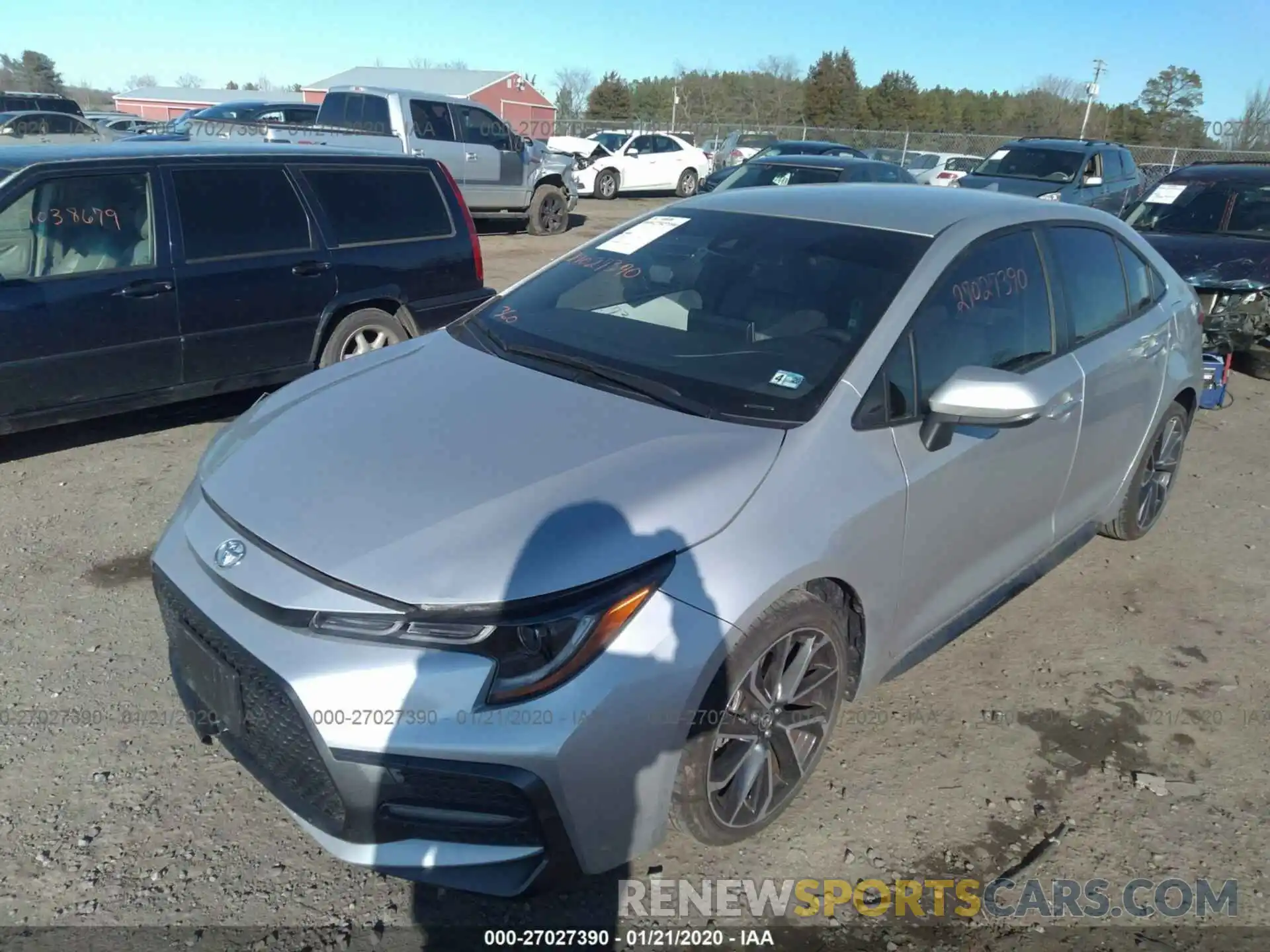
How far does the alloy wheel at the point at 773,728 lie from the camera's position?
2525 mm

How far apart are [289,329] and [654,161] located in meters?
18.9

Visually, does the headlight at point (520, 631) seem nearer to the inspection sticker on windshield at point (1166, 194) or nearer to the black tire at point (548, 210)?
the inspection sticker on windshield at point (1166, 194)

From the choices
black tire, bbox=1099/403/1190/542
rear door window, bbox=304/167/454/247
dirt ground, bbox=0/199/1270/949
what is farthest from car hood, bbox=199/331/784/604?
rear door window, bbox=304/167/454/247

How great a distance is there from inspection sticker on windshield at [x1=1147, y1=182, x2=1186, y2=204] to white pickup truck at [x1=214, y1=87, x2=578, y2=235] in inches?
348

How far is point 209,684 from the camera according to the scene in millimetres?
2436

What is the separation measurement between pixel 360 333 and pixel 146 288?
136 cm

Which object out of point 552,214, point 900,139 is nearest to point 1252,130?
point 900,139

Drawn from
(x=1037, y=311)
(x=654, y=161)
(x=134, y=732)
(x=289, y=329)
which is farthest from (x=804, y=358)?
(x=654, y=161)

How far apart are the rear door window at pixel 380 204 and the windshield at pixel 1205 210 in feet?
21.7

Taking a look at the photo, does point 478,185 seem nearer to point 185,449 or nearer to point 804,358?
point 185,449

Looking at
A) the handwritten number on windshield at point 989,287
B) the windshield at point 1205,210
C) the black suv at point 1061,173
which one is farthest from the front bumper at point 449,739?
the black suv at point 1061,173

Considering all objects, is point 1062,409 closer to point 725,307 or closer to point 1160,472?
point 725,307

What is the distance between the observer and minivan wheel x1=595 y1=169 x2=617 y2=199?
22.6m

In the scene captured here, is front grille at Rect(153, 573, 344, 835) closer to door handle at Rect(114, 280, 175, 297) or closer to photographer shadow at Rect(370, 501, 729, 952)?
photographer shadow at Rect(370, 501, 729, 952)
